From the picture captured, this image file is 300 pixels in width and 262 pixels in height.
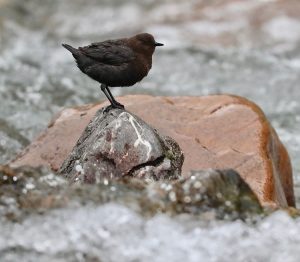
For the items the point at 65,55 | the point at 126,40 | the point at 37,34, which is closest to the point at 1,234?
the point at 126,40

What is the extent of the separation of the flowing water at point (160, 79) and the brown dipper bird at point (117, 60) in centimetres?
Result: 156

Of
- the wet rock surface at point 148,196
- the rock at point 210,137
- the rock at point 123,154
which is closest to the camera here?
the wet rock surface at point 148,196

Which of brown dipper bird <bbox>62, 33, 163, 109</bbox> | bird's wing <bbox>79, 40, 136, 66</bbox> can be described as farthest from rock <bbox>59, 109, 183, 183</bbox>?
bird's wing <bbox>79, 40, 136, 66</bbox>

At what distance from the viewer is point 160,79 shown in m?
12.0

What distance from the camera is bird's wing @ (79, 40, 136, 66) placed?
5773 millimetres

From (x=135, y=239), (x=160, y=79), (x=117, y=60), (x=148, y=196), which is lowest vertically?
(x=160, y=79)

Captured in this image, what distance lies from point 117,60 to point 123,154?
866mm

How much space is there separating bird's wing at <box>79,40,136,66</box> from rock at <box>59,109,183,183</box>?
55 cm

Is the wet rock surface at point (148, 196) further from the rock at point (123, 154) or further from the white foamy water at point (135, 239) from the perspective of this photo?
the rock at point (123, 154)

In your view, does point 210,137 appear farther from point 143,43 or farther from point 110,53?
point 110,53

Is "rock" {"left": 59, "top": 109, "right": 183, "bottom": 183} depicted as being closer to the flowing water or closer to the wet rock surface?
the wet rock surface

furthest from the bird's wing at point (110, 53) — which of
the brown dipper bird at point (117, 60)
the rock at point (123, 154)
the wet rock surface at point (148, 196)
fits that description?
the wet rock surface at point (148, 196)

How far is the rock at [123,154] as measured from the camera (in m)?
5.30

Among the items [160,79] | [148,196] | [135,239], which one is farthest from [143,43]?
[160,79]
